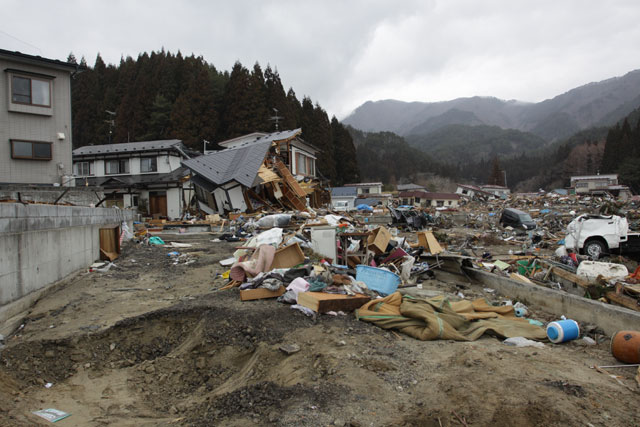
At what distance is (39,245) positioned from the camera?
17.7 ft

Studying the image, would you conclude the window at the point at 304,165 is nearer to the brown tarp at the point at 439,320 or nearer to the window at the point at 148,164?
the window at the point at 148,164

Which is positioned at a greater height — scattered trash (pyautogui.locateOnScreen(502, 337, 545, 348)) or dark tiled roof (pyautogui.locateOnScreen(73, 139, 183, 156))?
dark tiled roof (pyautogui.locateOnScreen(73, 139, 183, 156))

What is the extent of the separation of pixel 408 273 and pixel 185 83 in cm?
3555

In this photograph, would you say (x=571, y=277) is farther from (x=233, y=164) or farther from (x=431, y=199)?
(x=431, y=199)

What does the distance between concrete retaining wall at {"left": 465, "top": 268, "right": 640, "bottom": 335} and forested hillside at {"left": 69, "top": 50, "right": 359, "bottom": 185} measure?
94.0 feet

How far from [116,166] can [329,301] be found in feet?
81.6

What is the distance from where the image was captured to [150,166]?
2439 centimetres

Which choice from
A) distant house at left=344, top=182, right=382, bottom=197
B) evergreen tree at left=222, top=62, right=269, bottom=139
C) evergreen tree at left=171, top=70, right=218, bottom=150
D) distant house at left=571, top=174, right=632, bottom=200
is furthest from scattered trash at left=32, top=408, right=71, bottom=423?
distant house at left=571, top=174, right=632, bottom=200

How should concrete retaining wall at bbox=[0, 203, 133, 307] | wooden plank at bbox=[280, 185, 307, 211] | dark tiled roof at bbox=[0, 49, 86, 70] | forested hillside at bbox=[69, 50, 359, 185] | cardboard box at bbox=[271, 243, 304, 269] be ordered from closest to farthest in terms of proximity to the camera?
1. concrete retaining wall at bbox=[0, 203, 133, 307]
2. cardboard box at bbox=[271, 243, 304, 269]
3. dark tiled roof at bbox=[0, 49, 86, 70]
4. wooden plank at bbox=[280, 185, 307, 211]
5. forested hillside at bbox=[69, 50, 359, 185]

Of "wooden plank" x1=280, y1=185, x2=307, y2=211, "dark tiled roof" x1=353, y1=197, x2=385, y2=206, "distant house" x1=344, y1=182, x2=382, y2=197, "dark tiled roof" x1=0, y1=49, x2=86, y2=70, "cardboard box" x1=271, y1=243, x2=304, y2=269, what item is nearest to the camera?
"cardboard box" x1=271, y1=243, x2=304, y2=269

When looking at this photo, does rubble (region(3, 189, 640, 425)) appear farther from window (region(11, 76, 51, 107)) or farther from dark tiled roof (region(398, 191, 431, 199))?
dark tiled roof (region(398, 191, 431, 199))

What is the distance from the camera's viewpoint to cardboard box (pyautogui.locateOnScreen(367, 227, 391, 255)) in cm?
860

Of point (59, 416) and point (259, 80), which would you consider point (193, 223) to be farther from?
point (259, 80)

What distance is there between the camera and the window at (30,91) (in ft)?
47.0
